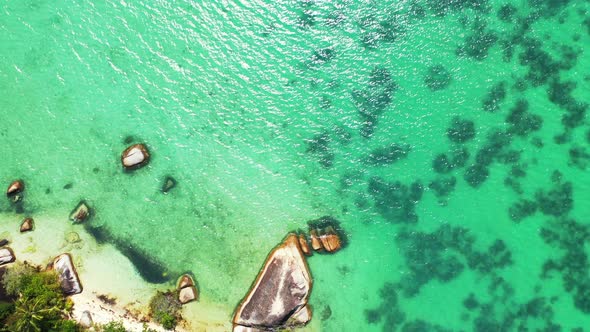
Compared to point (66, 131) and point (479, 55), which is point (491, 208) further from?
point (66, 131)

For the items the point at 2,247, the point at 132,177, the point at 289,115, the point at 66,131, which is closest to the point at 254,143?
the point at 289,115

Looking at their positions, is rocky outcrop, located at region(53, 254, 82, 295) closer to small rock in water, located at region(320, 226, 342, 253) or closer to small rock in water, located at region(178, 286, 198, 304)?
small rock in water, located at region(178, 286, 198, 304)

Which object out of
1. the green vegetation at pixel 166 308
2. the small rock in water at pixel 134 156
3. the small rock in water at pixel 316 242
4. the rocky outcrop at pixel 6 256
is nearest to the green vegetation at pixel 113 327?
the green vegetation at pixel 166 308

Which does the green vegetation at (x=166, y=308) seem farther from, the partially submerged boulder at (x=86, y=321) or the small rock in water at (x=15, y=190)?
the small rock in water at (x=15, y=190)

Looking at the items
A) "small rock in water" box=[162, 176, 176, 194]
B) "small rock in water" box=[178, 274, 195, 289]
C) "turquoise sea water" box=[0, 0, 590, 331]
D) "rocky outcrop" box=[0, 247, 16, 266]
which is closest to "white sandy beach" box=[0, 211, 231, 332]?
"rocky outcrop" box=[0, 247, 16, 266]

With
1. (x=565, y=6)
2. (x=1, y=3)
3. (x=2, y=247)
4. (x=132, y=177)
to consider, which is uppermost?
(x=1, y=3)
